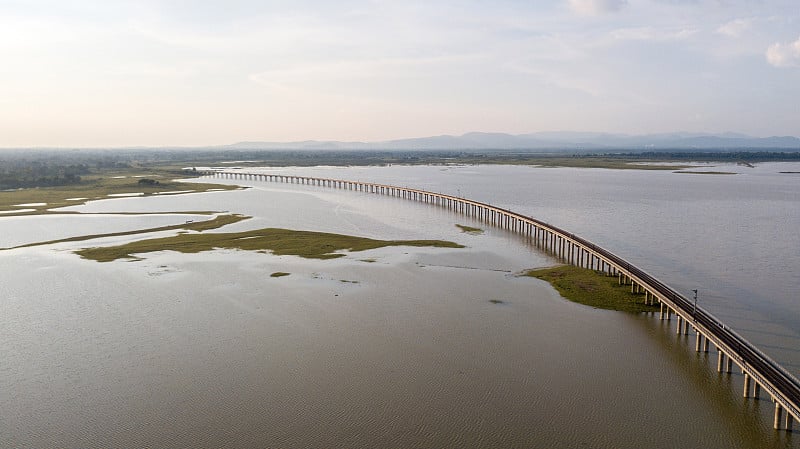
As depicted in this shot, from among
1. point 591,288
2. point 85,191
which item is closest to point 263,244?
point 591,288

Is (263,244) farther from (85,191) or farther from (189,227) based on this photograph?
(85,191)

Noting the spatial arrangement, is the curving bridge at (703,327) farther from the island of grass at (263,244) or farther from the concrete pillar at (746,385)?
the island of grass at (263,244)

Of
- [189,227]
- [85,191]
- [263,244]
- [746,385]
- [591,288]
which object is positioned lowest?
[746,385]

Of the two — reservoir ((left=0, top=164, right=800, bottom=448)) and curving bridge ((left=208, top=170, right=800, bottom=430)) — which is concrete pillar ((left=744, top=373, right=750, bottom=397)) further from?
reservoir ((left=0, top=164, right=800, bottom=448))

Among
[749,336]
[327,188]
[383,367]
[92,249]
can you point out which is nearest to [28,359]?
[383,367]

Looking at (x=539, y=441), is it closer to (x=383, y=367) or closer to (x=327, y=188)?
(x=383, y=367)

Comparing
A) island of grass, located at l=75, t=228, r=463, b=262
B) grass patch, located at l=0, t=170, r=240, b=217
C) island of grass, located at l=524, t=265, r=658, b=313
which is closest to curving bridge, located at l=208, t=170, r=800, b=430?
island of grass, located at l=524, t=265, r=658, b=313

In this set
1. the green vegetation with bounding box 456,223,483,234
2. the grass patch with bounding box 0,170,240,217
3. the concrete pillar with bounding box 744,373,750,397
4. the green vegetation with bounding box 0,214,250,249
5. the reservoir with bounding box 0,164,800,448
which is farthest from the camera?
the grass patch with bounding box 0,170,240,217

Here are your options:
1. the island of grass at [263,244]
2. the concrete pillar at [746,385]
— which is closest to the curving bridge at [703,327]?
the concrete pillar at [746,385]
